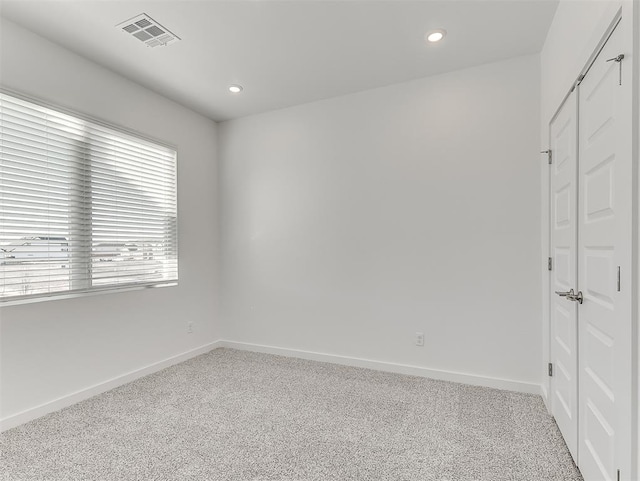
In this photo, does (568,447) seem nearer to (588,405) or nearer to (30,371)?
(588,405)


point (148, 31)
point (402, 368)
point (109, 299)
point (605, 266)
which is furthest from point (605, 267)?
point (109, 299)

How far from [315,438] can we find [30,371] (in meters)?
2.03

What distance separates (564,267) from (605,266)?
69 centimetres

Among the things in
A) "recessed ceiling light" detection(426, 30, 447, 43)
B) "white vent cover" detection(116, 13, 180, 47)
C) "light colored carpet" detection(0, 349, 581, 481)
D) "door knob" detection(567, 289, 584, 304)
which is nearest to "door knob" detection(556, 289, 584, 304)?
"door knob" detection(567, 289, 584, 304)

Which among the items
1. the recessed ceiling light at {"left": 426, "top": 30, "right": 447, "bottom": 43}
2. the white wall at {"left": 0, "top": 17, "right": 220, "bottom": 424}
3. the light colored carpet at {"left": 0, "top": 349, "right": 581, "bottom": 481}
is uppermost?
the recessed ceiling light at {"left": 426, "top": 30, "right": 447, "bottom": 43}

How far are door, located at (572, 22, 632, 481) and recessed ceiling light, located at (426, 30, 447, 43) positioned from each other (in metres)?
1.06

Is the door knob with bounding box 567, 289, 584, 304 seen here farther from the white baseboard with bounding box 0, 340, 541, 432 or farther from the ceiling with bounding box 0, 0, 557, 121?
the ceiling with bounding box 0, 0, 557, 121

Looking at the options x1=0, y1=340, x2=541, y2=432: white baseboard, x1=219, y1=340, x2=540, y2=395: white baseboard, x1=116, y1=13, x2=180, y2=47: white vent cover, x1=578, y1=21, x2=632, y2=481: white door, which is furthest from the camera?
x1=219, y1=340, x2=540, y2=395: white baseboard

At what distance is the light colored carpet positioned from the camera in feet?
6.05

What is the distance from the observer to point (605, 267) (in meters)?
1.49

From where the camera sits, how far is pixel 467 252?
9.77 feet

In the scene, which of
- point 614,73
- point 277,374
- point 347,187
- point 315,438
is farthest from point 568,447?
point 347,187

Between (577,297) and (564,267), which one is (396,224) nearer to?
(564,267)

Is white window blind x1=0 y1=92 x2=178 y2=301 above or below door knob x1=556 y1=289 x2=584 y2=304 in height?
above
